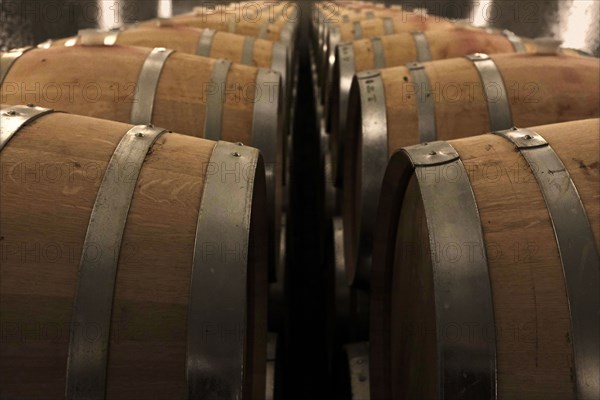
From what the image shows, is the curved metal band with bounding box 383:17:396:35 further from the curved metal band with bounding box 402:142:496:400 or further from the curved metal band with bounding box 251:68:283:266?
the curved metal band with bounding box 402:142:496:400

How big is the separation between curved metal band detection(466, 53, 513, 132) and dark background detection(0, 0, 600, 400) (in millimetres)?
1229

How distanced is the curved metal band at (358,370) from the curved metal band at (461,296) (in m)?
0.95

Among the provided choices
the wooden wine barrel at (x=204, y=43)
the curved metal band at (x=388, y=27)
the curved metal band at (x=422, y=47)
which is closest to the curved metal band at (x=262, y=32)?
the curved metal band at (x=388, y=27)

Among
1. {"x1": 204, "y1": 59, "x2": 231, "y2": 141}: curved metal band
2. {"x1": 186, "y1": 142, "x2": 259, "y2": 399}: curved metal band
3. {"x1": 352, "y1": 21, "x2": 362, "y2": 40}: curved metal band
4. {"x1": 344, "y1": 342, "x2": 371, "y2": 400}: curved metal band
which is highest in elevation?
{"x1": 352, "y1": 21, "x2": 362, "y2": 40}: curved metal band

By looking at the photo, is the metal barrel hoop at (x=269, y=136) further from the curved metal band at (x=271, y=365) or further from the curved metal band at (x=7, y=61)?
the curved metal band at (x=7, y=61)

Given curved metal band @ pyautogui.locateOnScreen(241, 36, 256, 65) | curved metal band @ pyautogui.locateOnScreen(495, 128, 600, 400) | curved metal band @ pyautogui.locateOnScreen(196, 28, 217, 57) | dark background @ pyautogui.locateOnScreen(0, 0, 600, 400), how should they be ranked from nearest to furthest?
curved metal band @ pyautogui.locateOnScreen(495, 128, 600, 400)
curved metal band @ pyautogui.locateOnScreen(196, 28, 217, 57)
curved metal band @ pyautogui.locateOnScreen(241, 36, 256, 65)
dark background @ pyautogui.locateOnScreen(0, 0, 600, 400)

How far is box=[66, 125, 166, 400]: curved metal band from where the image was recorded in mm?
1193

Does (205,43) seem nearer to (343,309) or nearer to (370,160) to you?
(370,160)

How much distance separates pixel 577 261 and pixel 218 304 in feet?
2.32

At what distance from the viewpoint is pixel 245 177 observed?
148cm

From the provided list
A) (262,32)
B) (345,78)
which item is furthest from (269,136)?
(262,32)

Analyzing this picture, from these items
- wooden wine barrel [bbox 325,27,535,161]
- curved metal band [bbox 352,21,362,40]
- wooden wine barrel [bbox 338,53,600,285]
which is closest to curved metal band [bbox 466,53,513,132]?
wooden wine barrel [bbox 338,53,600,285]

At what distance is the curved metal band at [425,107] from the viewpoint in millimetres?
2152

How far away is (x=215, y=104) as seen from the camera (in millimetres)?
2252
